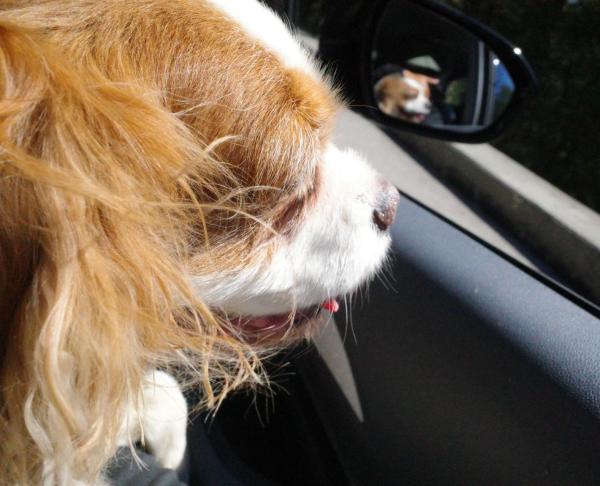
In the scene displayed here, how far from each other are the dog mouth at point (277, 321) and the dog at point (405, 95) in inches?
40.2

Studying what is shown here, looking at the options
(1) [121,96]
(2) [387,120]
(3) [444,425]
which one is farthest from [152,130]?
(2) [387,120]

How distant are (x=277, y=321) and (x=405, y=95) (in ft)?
4.01

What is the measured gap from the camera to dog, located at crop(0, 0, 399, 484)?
917 mm

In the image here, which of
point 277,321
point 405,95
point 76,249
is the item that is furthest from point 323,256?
point 405,95

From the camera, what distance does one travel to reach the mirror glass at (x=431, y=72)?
2258 millimetres

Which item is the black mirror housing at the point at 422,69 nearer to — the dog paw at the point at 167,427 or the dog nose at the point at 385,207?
the dog nose at the point at 385,207

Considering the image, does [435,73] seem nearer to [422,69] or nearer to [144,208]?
[422,69]

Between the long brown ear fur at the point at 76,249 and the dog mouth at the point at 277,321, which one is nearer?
the long brown ear fur at the point at 76,249

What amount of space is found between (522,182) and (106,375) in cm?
130

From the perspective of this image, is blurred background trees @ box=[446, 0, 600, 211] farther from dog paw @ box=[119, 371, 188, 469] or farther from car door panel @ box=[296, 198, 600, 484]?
dog paw @ box=[119, 371, 188, 469]

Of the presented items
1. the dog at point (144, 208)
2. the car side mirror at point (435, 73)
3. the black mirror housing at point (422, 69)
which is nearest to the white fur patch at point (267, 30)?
the dog at point (144, 208)

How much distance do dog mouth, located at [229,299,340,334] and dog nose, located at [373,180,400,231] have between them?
0.23 meters

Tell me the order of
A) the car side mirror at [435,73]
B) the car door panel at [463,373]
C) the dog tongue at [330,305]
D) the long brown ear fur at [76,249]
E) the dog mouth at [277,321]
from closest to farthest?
1. the long brown ear fur at [76,249]
2. the car door panel at [463,373]
3. the dog mouth at [277,321]
4. the dog tongue at [330,305]
5. the car side mirror at [435,73]

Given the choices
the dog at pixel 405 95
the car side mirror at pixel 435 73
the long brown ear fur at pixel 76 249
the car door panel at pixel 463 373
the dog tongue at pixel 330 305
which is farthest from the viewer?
the dog at pixel 405 95
